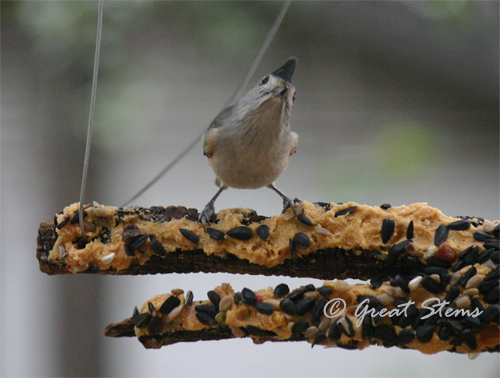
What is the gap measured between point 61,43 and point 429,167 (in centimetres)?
176

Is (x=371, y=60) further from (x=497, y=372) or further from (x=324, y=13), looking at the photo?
(x=497, y=372)

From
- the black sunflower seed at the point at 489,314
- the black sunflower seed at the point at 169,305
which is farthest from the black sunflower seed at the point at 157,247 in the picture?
the black sunflower seed at the point at 489,314

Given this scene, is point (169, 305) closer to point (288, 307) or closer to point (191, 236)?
point (191, 236)

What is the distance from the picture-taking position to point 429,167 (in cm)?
215

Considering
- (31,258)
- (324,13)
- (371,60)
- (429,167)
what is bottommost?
(31,258)

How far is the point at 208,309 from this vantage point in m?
0.96

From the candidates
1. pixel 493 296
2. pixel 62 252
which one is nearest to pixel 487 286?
pixel 493 296

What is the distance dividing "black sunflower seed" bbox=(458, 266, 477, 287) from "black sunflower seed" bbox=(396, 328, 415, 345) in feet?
0.51

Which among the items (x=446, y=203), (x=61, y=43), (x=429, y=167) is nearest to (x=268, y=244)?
(x=61, y=43)

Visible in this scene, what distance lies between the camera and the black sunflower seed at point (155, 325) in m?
0.96

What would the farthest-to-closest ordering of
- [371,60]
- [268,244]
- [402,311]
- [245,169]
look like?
[371,60]
[245,169]
[268,244]
[402,311]

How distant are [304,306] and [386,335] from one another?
0.18 metres

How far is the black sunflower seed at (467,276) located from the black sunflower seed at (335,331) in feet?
0.93

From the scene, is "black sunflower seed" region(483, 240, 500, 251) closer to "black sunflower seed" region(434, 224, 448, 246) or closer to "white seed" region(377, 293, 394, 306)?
"black sunflower seed" region(434, 224, 448, 246)
